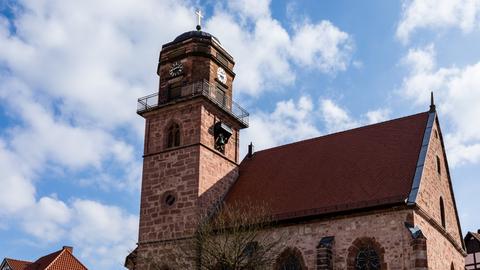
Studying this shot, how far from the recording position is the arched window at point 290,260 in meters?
22.8

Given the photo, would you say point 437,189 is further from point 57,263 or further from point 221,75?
point 57,263

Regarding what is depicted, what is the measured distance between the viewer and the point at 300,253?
898 inches

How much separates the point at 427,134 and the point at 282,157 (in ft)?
22.3

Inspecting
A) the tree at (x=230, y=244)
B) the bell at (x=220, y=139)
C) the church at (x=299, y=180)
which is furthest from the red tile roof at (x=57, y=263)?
the bell at (x=220, y=139)

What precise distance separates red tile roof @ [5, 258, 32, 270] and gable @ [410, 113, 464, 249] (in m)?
31.8

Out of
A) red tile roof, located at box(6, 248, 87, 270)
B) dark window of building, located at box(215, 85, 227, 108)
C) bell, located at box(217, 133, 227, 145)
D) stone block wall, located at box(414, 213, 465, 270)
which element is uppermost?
dark window of building, located at box(215, 85, 227, 108)

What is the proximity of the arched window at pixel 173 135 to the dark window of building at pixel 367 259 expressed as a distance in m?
9.78

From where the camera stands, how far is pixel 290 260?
23094 mm

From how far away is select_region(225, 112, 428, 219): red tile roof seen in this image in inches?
889

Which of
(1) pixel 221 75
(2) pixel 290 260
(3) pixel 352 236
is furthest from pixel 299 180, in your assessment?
(1) pixel 221 75

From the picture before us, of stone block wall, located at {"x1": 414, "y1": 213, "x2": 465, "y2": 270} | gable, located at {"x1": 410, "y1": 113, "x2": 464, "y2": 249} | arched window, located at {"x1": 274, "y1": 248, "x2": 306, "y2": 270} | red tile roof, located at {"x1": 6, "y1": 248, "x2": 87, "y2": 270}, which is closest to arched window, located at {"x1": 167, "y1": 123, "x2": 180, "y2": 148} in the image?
arched window, located at {"x1": 274, "y1": 248, "x2": 306, "y2": 270}

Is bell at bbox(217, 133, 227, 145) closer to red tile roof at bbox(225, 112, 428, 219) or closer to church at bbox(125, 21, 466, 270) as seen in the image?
church at bbox(125, 21, 466, 270)

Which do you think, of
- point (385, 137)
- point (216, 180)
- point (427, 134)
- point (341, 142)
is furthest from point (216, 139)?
point (427, 134)

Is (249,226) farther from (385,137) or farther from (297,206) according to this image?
(385,137)
